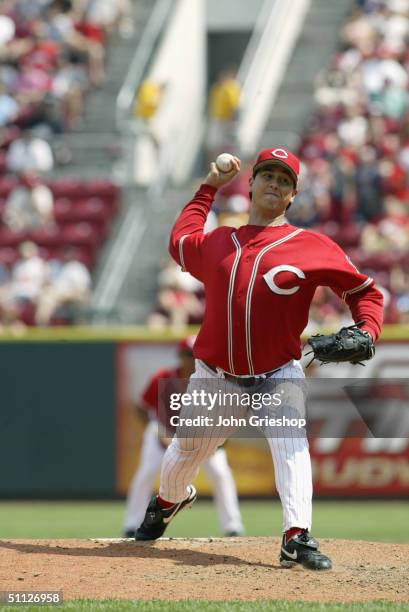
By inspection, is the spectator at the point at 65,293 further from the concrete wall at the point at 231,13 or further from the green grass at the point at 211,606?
the green grass at the point at 211,606

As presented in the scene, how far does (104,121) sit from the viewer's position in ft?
65.0

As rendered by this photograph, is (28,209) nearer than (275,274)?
No

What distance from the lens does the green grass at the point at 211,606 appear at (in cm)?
580

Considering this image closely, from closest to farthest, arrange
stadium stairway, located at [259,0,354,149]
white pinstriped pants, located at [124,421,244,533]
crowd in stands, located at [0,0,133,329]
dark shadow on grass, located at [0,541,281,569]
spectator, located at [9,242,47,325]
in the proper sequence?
1. dark shadow on grass, located at [0,541,281,569]
2. white pinstriped pants, located at [124,421,244,533]
3. spectator, located at [9,242,47,325]
4. crowd in stands, located at [0,0,133,329]
5. stadium stairway, located at [259,0,354,149]

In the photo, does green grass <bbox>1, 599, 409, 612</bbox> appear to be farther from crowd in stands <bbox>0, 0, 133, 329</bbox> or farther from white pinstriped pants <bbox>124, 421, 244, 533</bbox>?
crowd in stands <bbox>0, 0, 133, 329</bbox>

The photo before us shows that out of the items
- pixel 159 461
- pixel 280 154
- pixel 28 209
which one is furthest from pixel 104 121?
pixel 280 154

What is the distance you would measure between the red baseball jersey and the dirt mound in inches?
40.1

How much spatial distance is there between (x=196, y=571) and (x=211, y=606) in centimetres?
84

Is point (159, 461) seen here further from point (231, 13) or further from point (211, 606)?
point (231, 13)

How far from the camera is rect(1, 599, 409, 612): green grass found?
5805 millimetres

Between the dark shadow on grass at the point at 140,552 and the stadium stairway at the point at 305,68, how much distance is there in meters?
11.7

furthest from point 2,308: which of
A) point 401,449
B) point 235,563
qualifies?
point 235,563

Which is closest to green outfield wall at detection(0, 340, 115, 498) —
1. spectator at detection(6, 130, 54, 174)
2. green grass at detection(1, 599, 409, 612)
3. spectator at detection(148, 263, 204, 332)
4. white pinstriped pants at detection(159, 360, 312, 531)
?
spectator at detection(148, 263, 204, 332)

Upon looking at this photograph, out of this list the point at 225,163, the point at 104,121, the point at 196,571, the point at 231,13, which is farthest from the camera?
the point at 231,13
